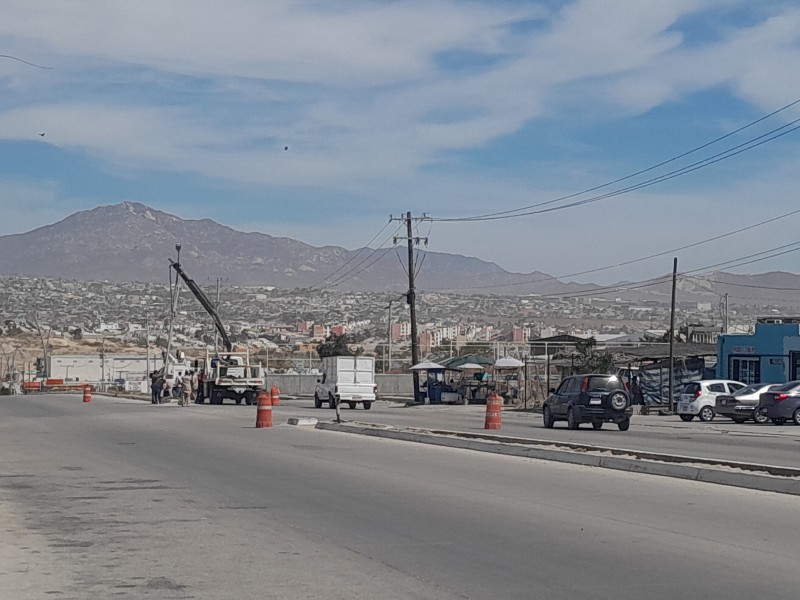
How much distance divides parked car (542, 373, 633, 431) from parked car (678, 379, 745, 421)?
933 cm

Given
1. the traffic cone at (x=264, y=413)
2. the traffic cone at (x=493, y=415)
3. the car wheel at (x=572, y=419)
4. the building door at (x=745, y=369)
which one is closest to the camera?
the traffic cone at (x=493, y=415)

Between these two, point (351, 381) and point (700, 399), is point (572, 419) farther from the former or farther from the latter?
point (351, 381)

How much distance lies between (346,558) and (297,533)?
167 cm

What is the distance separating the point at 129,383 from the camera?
10212 cm

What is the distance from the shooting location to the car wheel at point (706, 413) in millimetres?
41906

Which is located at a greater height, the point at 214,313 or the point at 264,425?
the point at 214,313

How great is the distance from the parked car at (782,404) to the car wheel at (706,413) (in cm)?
350

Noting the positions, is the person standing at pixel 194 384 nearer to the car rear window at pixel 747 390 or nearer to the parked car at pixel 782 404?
the car rear window at pixel 747 390

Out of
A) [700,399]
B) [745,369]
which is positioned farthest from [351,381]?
[745,369]

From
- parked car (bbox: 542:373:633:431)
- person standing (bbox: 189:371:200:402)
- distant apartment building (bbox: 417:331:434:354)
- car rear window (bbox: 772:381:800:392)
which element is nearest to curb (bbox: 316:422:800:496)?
parked car (bbox: 542:373:633:431)

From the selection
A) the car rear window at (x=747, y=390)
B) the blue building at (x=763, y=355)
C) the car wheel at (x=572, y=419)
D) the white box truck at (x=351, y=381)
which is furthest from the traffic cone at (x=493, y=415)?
the blue building at (x=763, y=355)

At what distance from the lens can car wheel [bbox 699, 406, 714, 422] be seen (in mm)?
41906

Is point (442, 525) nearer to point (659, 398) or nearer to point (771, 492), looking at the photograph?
point (771, 492)

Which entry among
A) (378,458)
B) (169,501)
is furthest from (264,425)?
(169,501)
